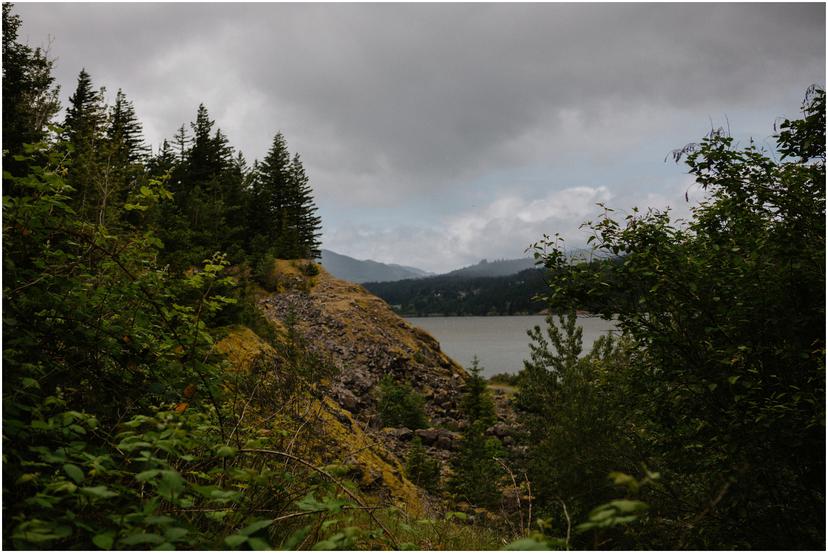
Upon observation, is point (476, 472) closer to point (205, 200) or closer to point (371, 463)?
point (371, 463)

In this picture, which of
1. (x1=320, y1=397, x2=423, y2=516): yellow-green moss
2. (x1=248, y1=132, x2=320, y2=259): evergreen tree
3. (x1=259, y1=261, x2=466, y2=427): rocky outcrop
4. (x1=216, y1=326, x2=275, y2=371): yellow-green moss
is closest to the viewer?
(x1=320, y1=397, x2=423, y2=516): yellow-green moss

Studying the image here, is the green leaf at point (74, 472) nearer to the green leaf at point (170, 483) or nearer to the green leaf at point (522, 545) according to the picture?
the green leaf at point (170, 483)

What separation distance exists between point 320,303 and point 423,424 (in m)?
10.5

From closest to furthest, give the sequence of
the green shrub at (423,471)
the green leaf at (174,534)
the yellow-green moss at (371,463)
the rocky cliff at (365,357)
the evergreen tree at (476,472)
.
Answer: the green leaf at (174,534) → the yellow-green moss at (371,463) → the rocky cliff at (365,357) → the evergreen tree at (476,472) → the green shrub at (423,471)

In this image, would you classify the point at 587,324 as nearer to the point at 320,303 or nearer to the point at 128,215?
the point at 320,303

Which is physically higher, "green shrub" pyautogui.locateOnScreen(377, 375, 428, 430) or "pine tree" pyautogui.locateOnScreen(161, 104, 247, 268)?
"pine tree" pyautogui.locateOnScreen(161, 104, 247, 268)

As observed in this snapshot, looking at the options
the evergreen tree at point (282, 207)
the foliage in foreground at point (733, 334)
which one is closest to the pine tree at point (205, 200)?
the evergreen tree at point (282, 207)

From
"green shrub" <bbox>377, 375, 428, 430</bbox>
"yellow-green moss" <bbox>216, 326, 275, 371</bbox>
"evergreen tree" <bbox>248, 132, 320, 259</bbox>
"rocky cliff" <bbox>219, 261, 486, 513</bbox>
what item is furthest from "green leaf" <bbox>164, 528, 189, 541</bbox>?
"evergreen tree" <bbox>248, 132, 320, 259</bbox>

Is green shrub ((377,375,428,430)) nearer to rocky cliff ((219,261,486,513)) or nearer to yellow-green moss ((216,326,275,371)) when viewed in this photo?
rocky cliff ((219,261,486,513))

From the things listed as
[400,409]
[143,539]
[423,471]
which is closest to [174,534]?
[143,539]

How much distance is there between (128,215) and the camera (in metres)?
18.9

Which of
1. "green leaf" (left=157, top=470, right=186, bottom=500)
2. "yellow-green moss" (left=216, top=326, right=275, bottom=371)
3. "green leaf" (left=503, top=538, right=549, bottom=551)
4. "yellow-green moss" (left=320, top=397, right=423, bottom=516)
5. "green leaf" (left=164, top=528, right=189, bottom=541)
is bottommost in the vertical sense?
"yellow-green moss" (left=320, top=397, right=423, bottom=516)

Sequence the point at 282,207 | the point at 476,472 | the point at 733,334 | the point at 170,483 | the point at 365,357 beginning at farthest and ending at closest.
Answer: the point at 282,207 → the point at 365,357 → the point at 476,472 → the point at 733,334 → the point at 170,483

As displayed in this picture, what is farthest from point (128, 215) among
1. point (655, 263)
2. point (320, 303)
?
point (655, 263)
